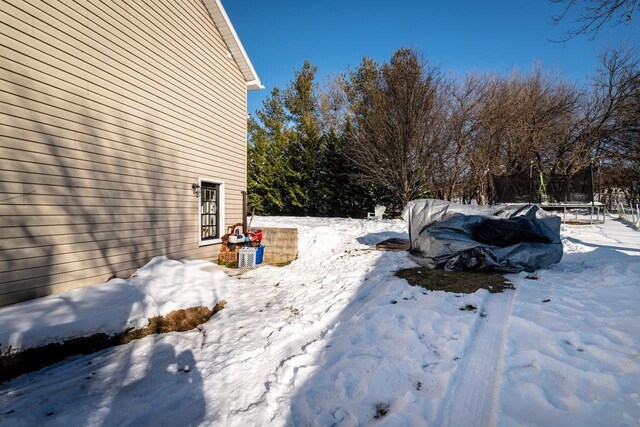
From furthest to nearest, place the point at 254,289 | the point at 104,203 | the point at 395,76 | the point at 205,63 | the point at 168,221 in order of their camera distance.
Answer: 1. the point at 395,76
2. the point at 205,63
3. the point at 168,221
4. the point at 254,289
5. the point at 104,203

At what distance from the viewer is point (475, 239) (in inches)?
222

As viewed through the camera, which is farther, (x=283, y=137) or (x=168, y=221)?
(x=283, y=137)

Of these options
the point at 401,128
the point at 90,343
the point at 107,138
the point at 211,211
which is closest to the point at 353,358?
the point at 90,343

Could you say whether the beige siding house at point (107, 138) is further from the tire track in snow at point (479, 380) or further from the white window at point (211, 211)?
the tire track in snow at point (479, 380)

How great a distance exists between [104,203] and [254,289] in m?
2.88

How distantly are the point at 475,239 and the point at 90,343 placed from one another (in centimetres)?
608

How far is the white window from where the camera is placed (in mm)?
7360

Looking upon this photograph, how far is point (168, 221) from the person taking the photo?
20.5 feet

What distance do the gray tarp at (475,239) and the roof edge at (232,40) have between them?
620 cm

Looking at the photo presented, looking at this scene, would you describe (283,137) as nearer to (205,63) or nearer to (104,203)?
(205,63)

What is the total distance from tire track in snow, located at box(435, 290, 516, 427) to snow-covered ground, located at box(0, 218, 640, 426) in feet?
0.04

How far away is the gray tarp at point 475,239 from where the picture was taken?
5133 mm

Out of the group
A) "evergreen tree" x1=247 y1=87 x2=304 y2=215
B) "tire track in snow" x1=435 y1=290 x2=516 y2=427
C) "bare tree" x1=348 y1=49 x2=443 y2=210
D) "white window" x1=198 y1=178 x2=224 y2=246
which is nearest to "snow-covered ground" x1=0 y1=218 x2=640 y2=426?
"tire track in snow" x1=435 y1=290 x2=516 y2=427

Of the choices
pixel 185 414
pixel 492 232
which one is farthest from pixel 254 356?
pixel 492 232
